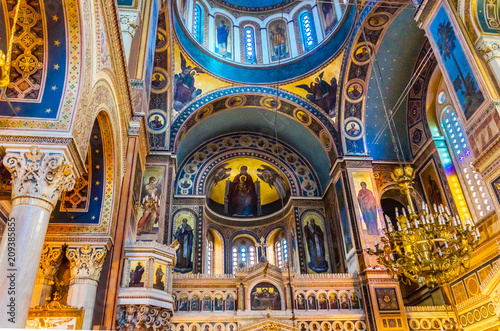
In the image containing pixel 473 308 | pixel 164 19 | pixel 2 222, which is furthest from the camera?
pixel 164 19

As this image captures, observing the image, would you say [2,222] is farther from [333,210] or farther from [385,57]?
[385,57]

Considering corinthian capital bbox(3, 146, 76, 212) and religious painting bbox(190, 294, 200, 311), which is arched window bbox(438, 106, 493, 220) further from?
corinthian capital bbox(3, 146, 76, 212)

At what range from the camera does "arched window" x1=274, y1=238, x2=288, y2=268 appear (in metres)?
16.4

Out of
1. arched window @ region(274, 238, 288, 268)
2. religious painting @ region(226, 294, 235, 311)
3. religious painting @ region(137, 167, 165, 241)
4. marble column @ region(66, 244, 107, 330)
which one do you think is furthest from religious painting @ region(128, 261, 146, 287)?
arched window @ region(274, 238, 288, 268)

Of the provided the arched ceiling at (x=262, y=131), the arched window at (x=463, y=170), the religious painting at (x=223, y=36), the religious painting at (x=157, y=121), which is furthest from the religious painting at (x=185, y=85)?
the arched window at (x=463, y=170)

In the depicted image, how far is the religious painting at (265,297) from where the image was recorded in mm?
11539

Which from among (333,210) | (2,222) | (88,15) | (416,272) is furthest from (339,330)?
(88,15)

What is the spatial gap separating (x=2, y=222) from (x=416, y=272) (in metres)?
7.65

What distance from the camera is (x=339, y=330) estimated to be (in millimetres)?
11250

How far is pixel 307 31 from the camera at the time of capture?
54.1 ft

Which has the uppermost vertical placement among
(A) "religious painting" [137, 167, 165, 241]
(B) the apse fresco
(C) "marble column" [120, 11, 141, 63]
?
(B) the apse fresco

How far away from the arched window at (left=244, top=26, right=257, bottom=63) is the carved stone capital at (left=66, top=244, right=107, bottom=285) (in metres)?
11.4

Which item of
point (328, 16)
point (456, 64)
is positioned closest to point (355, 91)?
point (328, 16)

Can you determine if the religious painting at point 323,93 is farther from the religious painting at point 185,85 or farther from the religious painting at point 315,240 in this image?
the religious painting at point 315,240
